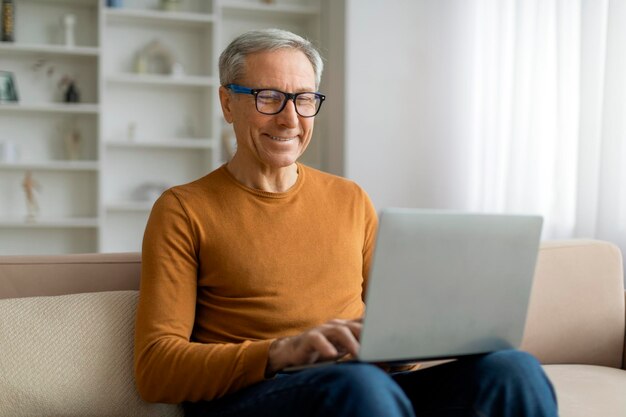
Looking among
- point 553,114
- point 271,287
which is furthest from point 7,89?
point 271,287

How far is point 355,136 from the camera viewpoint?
4.59 meters

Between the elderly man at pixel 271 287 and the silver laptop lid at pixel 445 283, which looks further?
the elderly man at pixel 271 287

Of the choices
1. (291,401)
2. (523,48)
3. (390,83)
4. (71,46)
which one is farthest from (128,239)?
(291,401)

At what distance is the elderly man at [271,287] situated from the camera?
51.1 inches

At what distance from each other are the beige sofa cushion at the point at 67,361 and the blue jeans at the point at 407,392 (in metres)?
0.22

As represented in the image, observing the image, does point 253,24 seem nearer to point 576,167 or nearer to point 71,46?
point 71,46

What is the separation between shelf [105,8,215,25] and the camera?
181 inches

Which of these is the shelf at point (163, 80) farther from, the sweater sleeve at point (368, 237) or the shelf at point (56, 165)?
the sweater sleeve at point (368, 237)

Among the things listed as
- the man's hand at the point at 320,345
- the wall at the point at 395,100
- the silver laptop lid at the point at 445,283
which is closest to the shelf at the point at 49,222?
the wall at the point at 395,100

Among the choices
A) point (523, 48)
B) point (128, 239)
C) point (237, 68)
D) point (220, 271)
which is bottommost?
point (128, 239)

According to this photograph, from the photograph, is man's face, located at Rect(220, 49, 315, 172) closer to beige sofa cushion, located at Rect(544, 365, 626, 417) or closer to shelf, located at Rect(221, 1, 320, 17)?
beige sofa cushion, located at Rect(544, 365, 626, 417)

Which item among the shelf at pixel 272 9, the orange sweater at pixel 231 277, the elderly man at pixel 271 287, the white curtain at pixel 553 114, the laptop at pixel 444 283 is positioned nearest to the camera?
the laptop at pixel 444 283

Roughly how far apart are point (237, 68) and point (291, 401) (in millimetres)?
729

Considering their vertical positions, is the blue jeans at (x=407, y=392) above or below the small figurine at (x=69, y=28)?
below
